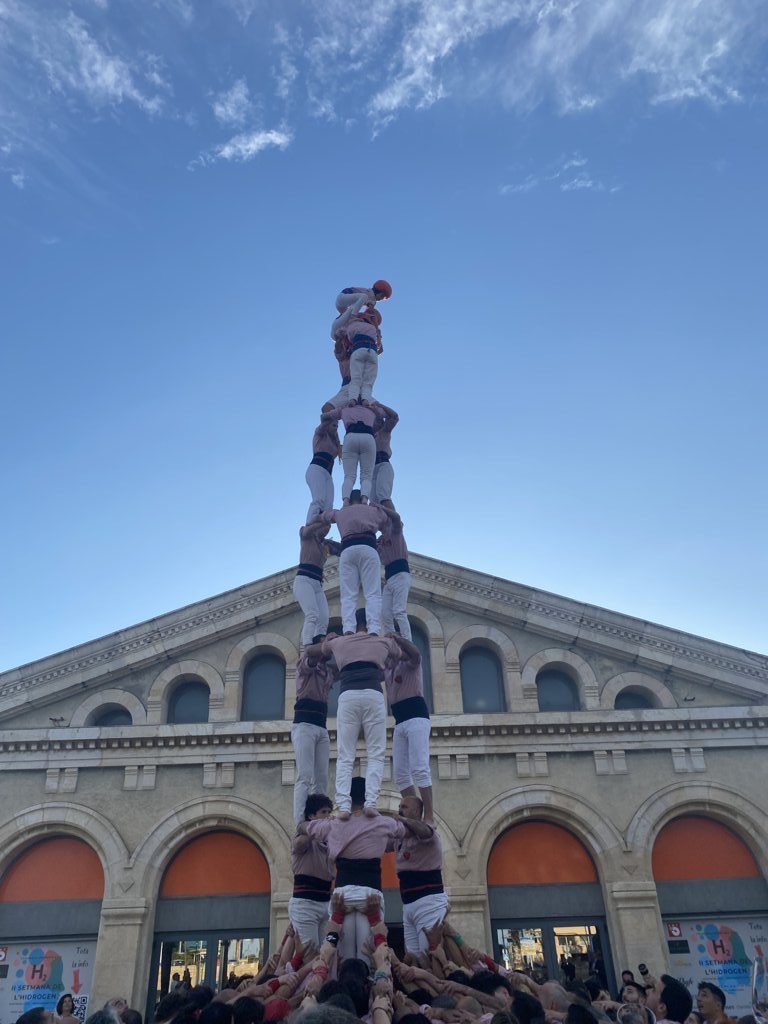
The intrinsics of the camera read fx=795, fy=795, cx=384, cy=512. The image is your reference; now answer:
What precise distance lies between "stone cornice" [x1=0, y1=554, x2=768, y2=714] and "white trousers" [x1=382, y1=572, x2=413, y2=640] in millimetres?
8066

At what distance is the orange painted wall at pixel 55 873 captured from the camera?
55.5ft

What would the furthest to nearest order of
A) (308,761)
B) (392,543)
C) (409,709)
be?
(392,543)
(409,709)
(308,761)

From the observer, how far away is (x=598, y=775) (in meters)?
17.5

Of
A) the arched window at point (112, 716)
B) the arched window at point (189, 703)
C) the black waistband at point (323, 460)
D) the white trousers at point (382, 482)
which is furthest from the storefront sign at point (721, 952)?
the arched window at point (112, 716)

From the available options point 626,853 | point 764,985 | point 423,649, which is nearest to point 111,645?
point 423,649

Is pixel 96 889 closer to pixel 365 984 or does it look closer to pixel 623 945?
pixel 623 945

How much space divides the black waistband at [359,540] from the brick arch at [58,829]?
10113mm

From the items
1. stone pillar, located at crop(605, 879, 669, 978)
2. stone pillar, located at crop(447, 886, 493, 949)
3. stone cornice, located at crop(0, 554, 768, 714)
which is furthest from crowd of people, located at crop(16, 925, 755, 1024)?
stone cornice, located at crop(0, 554, 768, 714)

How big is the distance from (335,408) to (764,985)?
14268 mm

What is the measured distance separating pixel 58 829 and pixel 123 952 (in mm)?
2999

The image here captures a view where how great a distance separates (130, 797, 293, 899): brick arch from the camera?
16484mm

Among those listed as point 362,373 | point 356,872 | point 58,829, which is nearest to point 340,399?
point 362,373

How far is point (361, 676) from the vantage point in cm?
948

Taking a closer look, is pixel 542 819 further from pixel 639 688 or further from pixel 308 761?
pixel 308 761
